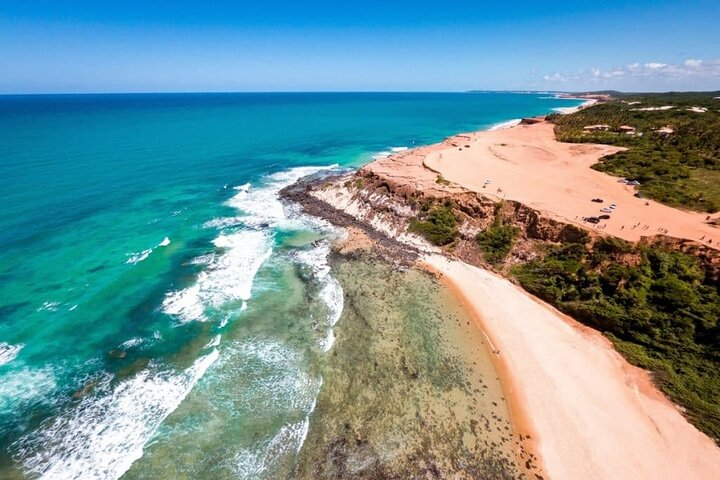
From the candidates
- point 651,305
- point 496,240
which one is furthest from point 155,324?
point 651,305

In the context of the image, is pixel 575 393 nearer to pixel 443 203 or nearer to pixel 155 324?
pixel 443 203

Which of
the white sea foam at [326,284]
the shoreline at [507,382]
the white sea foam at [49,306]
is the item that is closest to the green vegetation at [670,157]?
the shoreline at [507,382]

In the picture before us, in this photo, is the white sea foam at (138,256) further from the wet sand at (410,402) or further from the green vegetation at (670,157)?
the green vegetation at (670,157)

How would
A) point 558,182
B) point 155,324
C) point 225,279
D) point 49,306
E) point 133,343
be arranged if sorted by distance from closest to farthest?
point 133,343
point 155,324
point 49,306
point 225,279
point 558,182

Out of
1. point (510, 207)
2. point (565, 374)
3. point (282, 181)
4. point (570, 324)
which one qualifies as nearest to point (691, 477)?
point (565, 374)

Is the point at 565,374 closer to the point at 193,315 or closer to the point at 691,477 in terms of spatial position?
the point at 691,477

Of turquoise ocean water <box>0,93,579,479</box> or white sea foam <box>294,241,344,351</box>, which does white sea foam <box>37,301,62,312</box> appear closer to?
turquoise ocean water <box>0,93,579,479</box>

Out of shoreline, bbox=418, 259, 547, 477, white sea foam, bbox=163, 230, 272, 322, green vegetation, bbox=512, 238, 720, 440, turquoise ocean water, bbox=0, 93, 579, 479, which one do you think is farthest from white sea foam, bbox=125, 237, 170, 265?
green vegetation, bbox=512, 238, 720, 440
